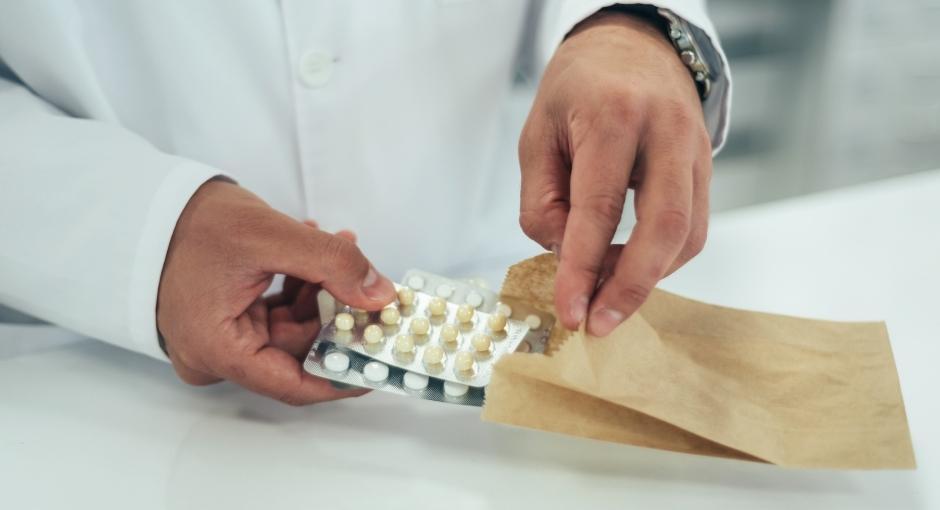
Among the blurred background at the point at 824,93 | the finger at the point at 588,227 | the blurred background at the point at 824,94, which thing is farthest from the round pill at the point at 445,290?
the blurred background at the point at 824,93

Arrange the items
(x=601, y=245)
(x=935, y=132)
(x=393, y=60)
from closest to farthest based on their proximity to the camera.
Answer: (x=601, y=245), (x=393, y=60), (x=935, y=132)

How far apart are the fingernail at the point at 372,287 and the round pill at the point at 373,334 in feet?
0.06

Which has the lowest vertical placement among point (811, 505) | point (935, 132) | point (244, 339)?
point (811, 505)

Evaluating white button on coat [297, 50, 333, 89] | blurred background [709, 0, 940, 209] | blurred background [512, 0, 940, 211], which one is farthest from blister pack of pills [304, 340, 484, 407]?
blurred background [709, 0, 940, 209]

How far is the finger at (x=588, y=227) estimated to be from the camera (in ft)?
1.39

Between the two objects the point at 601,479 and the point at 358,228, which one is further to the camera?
the point at 358,228

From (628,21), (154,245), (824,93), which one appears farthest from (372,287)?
(824,93)

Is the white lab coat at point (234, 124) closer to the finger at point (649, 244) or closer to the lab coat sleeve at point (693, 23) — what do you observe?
the lab coat sleeve at point (693, 23)

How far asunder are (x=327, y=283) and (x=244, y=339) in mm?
57

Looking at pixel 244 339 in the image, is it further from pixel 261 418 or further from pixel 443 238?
pixel 443 238

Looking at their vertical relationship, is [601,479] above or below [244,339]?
below

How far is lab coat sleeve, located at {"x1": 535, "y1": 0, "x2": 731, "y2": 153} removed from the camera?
568 millimetres

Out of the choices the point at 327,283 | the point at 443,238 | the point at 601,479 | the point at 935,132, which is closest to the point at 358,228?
the point at 443,238

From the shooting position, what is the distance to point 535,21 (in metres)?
0.71
